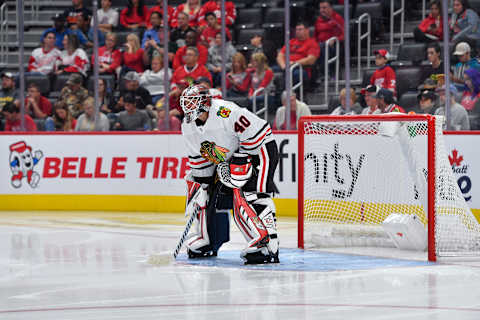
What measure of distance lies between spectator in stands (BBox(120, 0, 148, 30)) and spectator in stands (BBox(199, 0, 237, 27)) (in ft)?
2.44

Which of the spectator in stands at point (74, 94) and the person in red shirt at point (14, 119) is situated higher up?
Answer: the spectator in stands at point (74, 94)

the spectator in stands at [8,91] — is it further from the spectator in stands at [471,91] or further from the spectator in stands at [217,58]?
the spectator in stands at [471,91]

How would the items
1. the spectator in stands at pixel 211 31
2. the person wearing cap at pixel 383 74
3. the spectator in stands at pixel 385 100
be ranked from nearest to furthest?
1. the spectator in stands at pixel 385 100
2. the person wearing cap at pixel 383 74
3. the spectator in stands at pixel 211 31

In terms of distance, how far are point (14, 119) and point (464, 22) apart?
5.05 metres

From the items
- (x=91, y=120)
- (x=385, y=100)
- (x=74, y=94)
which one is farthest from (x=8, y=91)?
(x=385, y=100)

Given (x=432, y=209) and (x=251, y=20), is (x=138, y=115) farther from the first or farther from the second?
(x=432, y=209)

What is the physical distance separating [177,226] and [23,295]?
3.66 meters

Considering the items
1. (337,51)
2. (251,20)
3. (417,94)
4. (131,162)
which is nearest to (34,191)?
(131,162)

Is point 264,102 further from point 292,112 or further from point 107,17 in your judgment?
point 107,17

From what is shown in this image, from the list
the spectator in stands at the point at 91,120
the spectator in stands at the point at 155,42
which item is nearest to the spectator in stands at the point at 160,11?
the spectator in stands at the point at 155,42

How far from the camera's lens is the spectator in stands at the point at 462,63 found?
829cm

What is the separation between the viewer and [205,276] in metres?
5.33

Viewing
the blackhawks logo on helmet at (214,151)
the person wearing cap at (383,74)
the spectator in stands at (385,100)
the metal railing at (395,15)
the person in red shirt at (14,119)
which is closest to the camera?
the blackhawks logo on helmet at (214,151)

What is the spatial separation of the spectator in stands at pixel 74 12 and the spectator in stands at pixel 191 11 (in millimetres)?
1001
